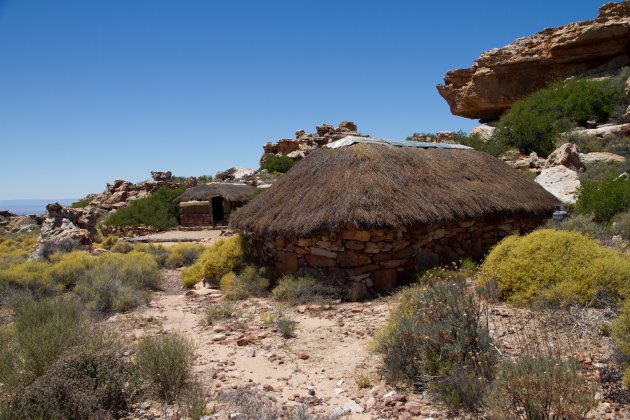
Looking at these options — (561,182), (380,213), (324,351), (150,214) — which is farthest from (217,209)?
(324,351)

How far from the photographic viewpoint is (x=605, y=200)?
10.1 meters

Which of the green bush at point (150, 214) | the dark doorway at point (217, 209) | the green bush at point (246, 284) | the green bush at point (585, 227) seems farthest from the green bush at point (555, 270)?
the green bush at point (150, 214)

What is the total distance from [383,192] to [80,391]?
5.35 metres

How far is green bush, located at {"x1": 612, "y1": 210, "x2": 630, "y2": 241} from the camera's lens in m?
8.80

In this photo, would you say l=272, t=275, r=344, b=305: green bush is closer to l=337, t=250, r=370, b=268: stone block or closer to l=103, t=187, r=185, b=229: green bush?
l=337, t=250, r=370, b=268: stone block

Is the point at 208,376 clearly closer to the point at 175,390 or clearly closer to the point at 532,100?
the point at 175,390

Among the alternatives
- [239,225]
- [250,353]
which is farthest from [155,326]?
[239,225]

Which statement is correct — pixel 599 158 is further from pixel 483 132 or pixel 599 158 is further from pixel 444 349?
pixel 444 349

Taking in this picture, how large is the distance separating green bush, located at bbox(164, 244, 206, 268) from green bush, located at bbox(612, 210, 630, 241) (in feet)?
35.0

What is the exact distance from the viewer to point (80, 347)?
4230 millimetres

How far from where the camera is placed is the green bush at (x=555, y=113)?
18469 millimetres

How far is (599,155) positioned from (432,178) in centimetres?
958

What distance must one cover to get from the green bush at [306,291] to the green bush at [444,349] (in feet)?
8.64

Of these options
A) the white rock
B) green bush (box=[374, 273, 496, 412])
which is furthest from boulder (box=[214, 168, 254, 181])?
the white rock
